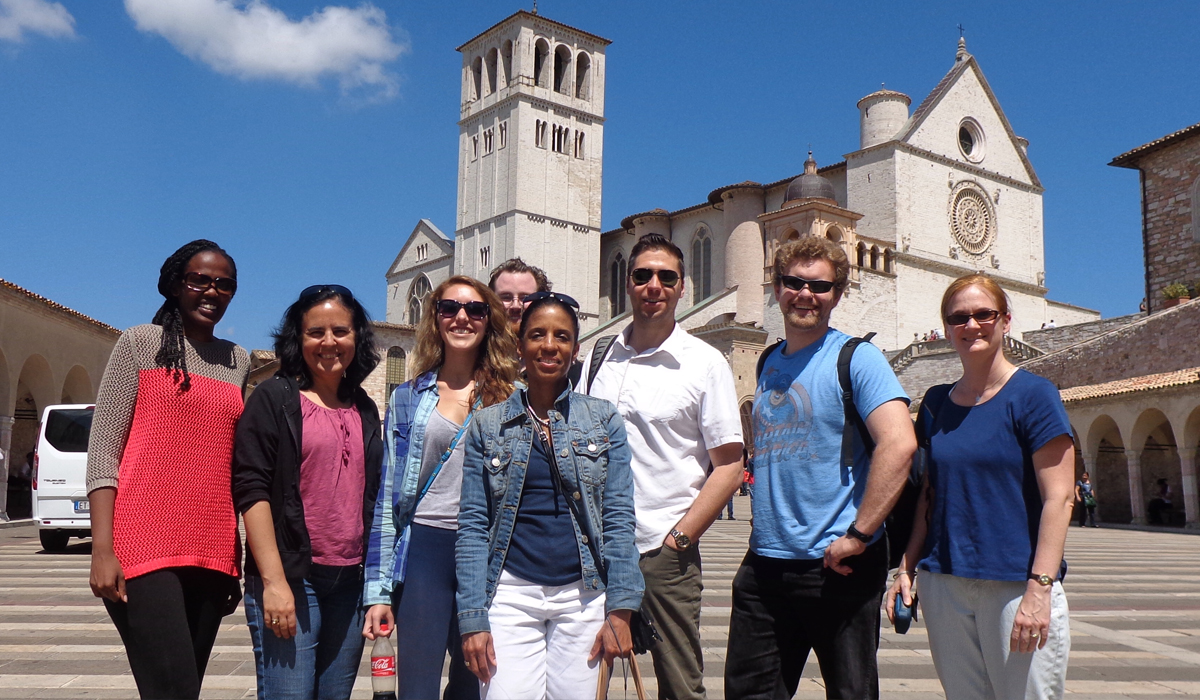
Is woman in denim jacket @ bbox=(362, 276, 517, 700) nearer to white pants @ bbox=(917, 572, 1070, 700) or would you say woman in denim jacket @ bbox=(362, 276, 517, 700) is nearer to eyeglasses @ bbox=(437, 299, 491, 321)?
eyeglasses @ bbox=(437, 299, 491, 321)

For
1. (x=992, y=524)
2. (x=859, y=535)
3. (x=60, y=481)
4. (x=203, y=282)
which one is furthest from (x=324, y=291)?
(x=60, y=481)

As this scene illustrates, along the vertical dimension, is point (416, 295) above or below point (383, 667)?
above

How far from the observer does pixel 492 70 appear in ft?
187

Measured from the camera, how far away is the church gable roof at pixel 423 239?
60812 millimetres

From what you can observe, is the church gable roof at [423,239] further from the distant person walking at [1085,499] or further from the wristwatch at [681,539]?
the wristwatch at [681,539]

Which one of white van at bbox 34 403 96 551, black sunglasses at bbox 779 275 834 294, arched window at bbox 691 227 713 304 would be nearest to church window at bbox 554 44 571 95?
arched window at bbox 691 227 713 304

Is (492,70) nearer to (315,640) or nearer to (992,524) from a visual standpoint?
(315,640)

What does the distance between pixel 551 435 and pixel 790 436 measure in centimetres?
91

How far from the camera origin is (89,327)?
76.1 feet

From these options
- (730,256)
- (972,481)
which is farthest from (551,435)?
(730,256)

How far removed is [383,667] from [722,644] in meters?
3.90

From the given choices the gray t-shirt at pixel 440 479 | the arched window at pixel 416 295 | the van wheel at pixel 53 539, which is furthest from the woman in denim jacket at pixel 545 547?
the arched window at pixel 416 295

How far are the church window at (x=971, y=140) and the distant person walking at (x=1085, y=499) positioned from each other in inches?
960

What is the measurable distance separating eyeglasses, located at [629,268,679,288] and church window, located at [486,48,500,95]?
5498 centimetres
